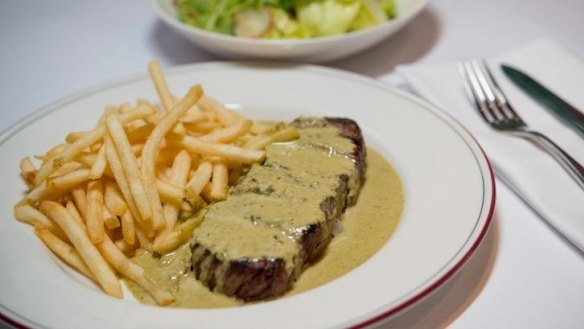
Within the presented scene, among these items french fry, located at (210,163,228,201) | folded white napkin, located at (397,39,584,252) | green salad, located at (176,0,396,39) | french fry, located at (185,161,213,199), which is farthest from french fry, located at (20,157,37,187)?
folded white napkin, located at (397,39,584,252)

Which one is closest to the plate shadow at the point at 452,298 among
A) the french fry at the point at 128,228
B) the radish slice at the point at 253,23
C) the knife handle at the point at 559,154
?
the knife handle at the point at 559,154

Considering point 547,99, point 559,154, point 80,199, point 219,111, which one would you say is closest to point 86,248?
point 80,199

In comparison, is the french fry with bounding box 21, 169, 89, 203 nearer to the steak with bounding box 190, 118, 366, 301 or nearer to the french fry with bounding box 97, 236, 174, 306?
the french fry with bounding box 97, 236, 174, 306

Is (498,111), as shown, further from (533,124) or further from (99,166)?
(99,166)

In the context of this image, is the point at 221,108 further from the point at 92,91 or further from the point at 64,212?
the point at 64,212

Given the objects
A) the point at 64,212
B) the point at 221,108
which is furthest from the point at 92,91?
the point at 64,212
